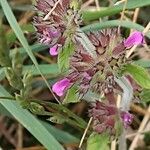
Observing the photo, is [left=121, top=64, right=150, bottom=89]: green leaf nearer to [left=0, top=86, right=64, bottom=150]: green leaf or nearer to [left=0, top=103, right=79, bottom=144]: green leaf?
[left=0, top=86, right=64, bottom=150]: green leaf

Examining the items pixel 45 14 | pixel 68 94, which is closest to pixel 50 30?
pixel 45 14

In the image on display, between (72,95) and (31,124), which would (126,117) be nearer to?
(72,95)

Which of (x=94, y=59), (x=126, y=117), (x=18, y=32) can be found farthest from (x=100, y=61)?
(x=18, y=32)

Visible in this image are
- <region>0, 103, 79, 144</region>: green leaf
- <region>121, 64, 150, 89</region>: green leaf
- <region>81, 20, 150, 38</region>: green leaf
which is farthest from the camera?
<region>0, 103, 79, 144</region>: green leaf

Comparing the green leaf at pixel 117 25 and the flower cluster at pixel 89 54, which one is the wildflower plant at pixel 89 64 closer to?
the flower cluster at pixel 89 54

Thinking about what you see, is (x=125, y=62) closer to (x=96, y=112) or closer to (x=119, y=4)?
(x=96, y=112)

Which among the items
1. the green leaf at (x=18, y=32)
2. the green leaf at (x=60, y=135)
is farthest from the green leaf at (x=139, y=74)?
the green leaf at (x=60, y=135)

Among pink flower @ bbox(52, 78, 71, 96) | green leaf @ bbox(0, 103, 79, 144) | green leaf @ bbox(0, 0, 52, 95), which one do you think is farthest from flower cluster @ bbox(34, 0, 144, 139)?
green leaf @ bbox(0, 103, 79, 144)
